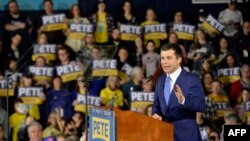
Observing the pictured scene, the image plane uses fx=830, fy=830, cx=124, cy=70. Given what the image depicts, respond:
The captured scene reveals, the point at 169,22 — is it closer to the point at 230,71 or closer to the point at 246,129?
the point at 230,71

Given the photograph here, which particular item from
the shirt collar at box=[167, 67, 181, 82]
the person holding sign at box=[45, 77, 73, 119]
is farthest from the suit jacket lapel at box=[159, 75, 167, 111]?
the person holding sign at box=[45, 77, 73, 119]

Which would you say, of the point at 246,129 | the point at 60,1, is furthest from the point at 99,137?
the point at 60,1

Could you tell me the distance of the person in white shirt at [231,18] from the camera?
12562 millimetres

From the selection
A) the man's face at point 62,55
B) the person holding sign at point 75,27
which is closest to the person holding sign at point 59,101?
the man's face at point 62,55

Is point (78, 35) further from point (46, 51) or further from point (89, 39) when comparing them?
point (46, 51)

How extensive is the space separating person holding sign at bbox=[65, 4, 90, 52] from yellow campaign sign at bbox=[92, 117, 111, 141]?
234 inches

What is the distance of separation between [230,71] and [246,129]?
4969 millimetres

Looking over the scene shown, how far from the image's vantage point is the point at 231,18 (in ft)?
41.5

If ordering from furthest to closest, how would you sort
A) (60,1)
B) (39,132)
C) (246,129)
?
(60,1) → (39,132) → (246,129)

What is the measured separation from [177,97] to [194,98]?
0.12 m

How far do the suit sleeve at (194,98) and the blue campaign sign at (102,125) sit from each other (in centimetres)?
54

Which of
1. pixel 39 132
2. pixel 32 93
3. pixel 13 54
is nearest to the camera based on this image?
pixel 39 132

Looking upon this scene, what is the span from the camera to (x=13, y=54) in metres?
11.6

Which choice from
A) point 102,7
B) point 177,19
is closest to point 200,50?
point 177,19
